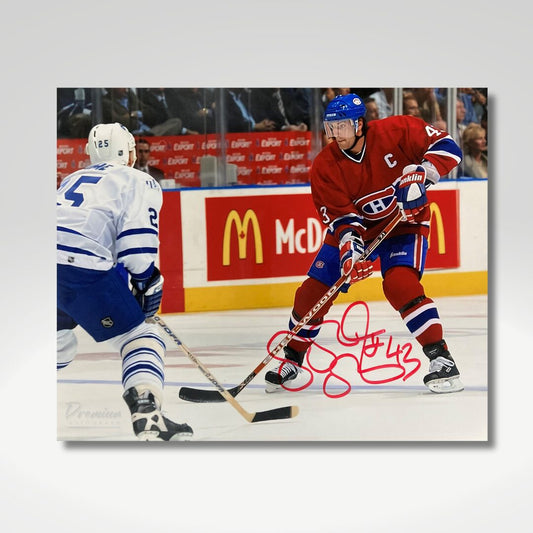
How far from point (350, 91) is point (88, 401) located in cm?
136

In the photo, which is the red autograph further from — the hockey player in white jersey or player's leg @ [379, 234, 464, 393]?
the hockey player in white jersey

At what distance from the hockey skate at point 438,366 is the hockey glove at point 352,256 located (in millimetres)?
339

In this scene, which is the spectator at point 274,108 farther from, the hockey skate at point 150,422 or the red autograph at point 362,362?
the hockey skate at point 150,422

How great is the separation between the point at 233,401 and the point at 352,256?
63 centimetres

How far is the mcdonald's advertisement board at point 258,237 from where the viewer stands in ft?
8.87

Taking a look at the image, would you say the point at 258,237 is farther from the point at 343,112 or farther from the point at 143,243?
the point at 343,112

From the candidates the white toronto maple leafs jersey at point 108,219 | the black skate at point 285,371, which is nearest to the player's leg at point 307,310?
the black skate at point 285,371
